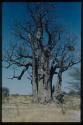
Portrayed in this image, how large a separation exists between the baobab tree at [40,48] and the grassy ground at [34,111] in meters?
0.14

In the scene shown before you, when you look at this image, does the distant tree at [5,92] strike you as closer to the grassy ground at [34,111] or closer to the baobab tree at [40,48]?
the grassy ground at [34,111]

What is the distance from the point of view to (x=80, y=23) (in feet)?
16.7

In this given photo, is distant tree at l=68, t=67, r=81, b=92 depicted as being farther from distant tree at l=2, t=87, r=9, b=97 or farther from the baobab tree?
distant tree at l=2, t=87, r=9, b=97

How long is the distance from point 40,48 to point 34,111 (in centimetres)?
77

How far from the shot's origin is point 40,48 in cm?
517

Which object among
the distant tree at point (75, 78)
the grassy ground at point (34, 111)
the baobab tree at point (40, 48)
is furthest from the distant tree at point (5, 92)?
the distant tree at point (75, 78)

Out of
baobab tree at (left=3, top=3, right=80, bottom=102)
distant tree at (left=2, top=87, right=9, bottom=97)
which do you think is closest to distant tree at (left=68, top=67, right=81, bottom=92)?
baobab tree at (left=3, top=3, right=80, bottom=102)

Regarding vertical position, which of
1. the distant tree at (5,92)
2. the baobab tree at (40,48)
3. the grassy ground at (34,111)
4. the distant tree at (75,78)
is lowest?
the grassy ground at (34,111)

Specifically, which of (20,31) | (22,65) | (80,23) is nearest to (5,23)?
(20,31)

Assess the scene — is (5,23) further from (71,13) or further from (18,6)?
(71,13)

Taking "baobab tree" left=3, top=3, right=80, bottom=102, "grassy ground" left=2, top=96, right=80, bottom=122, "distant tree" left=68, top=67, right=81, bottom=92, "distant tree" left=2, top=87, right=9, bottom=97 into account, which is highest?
"baobab tree" left=3, top=3, right=80, bottom=102

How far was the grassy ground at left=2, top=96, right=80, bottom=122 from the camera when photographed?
509cm

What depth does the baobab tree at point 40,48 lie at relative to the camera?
5.13 meters

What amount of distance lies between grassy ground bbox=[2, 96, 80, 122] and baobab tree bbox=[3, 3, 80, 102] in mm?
138
